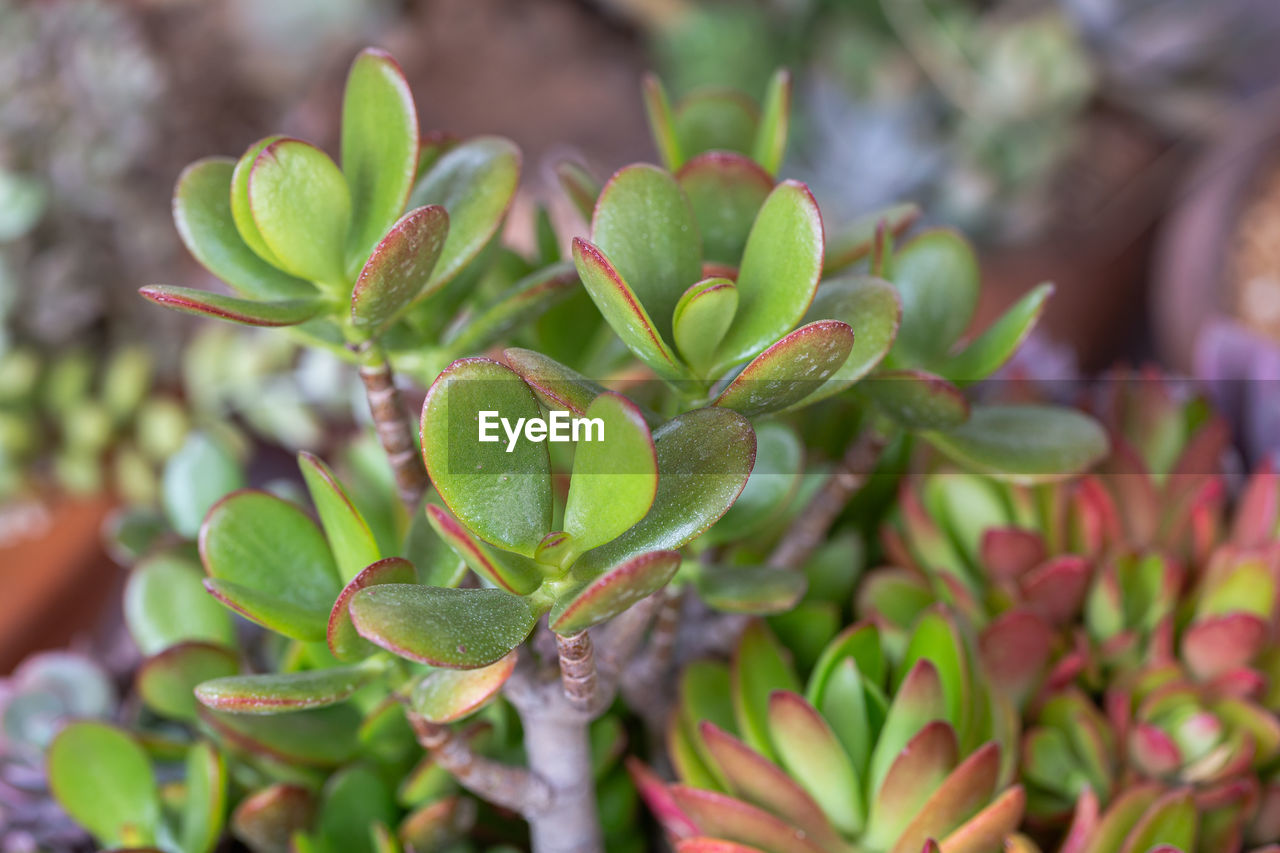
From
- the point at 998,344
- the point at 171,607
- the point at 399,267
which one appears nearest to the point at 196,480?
the point at 171,607

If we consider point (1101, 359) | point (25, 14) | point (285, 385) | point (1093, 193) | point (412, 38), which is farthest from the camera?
point (412, 38)

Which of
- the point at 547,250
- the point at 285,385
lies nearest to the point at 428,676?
the point at 547,250

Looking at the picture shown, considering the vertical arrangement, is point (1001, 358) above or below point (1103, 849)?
above

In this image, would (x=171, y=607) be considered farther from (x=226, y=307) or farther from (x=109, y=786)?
(x=226, y=307)

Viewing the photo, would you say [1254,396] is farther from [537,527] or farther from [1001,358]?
[537,527]

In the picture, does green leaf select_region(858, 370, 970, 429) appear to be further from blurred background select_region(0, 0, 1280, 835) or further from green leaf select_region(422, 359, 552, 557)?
blurred background select_region(0, 0, 1280, 835)

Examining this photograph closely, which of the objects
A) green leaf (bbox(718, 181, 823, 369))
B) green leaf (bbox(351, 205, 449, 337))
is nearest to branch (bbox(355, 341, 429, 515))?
green leaf (bbox(351, 205, 449, 337))
